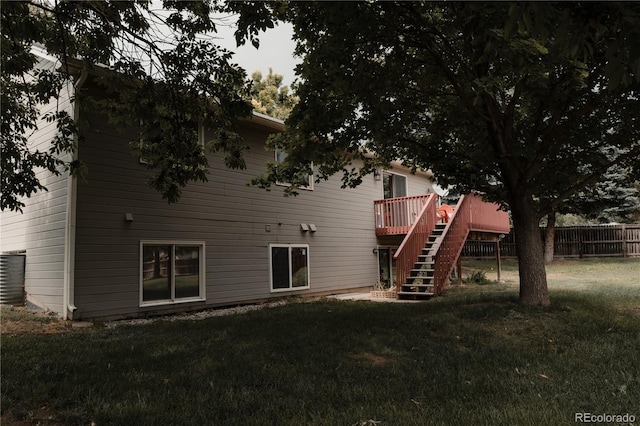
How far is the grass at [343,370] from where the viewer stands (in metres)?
3.37

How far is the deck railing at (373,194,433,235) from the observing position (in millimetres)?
14233

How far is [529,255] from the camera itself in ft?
24.2

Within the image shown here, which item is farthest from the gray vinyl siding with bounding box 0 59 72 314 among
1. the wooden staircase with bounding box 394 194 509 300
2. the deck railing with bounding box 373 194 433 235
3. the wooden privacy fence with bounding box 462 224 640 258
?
the wooden privacy fence with bounding box 462 224 640 258

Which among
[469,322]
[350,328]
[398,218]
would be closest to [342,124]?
[350,328]

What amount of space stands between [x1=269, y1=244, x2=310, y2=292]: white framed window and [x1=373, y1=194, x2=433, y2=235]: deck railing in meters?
3.68

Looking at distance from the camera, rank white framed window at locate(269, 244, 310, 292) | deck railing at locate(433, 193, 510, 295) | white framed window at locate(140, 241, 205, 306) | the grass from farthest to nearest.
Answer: white framed window at locate(269, 244, 310, 292) → deck railing at locate(433, 193, 510, 295) → white framed window at locate(140, 241, 205, 306) → the grass

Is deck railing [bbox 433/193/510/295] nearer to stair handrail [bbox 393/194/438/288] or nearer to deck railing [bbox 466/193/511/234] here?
deck railing [bbox 466/193/511/234]

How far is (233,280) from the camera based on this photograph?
35.2 ft

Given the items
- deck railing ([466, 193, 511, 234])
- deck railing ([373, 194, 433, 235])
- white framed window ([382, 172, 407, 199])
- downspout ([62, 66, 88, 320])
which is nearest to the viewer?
downspout ([62, 66, 88, 320])

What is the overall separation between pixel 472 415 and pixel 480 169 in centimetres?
545

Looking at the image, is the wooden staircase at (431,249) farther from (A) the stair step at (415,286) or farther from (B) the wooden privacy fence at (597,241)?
(B) the wooden privacy fence at (597,241)

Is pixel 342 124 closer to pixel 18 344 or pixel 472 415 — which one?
pixel 472 415

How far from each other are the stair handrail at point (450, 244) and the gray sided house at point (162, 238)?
3.73 m

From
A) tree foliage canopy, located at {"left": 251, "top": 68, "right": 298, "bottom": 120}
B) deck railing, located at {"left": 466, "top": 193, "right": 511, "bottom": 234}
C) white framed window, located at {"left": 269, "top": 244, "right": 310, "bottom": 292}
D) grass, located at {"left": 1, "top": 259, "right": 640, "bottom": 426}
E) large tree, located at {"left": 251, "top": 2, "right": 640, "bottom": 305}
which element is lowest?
grass, located at {"left": 1, "top": 259, "right": 640, "bottom": 426}
